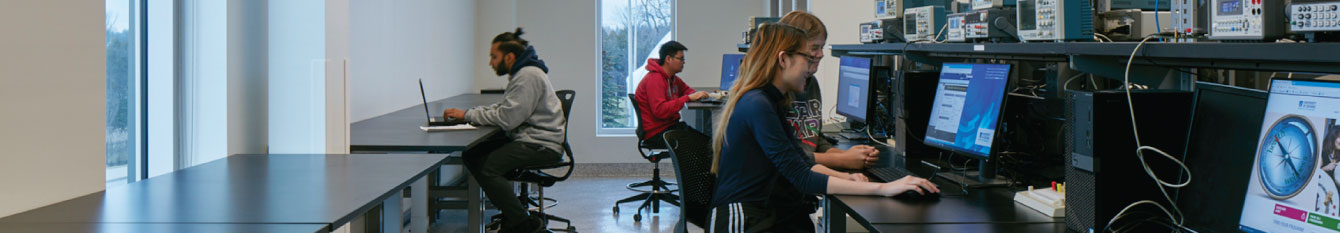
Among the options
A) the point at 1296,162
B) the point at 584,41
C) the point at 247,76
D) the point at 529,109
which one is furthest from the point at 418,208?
the point at 584,41

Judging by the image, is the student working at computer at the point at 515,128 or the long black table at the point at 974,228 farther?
the student working at computer at the point at 515,128

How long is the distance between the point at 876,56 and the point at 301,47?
262 cm

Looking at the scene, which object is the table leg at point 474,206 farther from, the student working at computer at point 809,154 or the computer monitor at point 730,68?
the computer monitor at point 730,68

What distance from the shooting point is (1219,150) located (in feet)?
5.40

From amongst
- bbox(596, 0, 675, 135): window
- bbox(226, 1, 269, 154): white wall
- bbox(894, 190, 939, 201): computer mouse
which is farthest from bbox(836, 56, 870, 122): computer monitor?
bbox(596, 0, 675, 135): window

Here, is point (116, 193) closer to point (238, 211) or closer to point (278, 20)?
point (238, 211)

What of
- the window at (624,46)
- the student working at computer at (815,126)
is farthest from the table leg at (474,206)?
the window at (624,46)

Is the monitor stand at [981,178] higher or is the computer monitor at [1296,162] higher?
the computer monitor at [1296,162]

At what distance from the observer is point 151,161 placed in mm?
3027

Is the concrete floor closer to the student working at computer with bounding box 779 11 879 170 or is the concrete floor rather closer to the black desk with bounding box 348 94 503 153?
the black desk with bounding box 348 94 503 153

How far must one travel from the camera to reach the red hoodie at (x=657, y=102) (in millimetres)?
5906

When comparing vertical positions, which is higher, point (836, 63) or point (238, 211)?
point (836, 63)

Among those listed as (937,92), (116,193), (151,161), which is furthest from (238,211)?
(937,92)

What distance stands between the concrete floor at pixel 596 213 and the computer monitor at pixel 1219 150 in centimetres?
381
